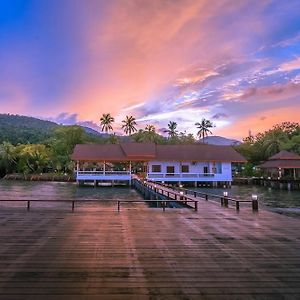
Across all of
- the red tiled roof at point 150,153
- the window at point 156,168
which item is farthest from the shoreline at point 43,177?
the window at point 156,168

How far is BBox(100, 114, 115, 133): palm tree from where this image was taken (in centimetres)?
8738

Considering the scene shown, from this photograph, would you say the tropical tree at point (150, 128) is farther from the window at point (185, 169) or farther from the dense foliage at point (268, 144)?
the window at point (185, 169)

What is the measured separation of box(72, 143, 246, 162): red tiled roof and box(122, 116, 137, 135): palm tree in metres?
33.1

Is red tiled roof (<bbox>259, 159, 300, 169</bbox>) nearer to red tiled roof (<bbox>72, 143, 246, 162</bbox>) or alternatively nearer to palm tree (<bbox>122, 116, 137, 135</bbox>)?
red tiled roof (<bbox>72, 143, 246, 162</bbox>)

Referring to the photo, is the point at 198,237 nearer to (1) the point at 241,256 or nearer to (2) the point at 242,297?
(1) the point at 241,256

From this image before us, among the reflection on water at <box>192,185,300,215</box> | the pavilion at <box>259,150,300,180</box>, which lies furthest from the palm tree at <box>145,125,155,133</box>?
the reflection on water at <box>192,185,300,215</box>

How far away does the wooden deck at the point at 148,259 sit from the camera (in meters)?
5.03

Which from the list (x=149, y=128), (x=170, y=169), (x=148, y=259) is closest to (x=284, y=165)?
(x=170, y=169)

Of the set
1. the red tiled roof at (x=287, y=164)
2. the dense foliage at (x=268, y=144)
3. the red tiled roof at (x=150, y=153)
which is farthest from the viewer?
the dense foliage at (x=268, y=144)

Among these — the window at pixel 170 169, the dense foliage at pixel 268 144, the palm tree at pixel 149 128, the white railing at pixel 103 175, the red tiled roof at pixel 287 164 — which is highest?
the palm tree at pixel 149 128

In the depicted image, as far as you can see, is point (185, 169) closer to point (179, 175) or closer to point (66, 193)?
point (179, 175)

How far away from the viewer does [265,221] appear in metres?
12.2

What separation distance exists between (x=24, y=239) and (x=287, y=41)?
17.2 meters

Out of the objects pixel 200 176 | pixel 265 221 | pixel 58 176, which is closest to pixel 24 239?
pixel 265 221
